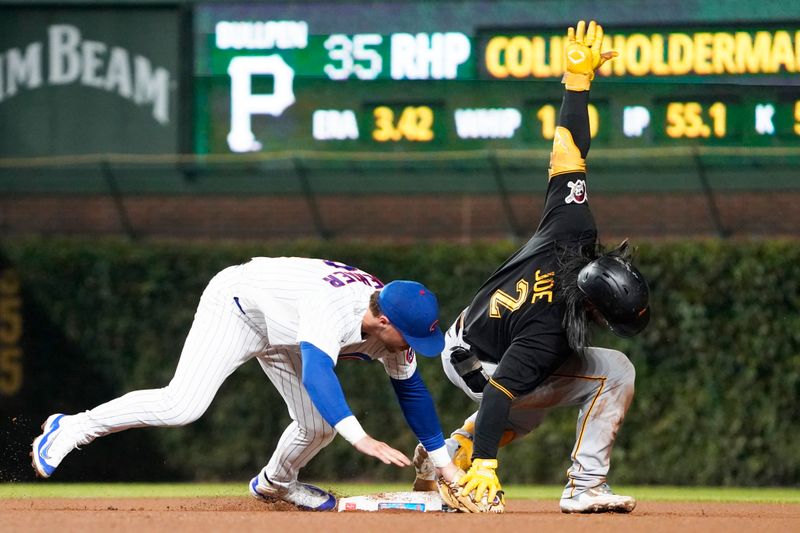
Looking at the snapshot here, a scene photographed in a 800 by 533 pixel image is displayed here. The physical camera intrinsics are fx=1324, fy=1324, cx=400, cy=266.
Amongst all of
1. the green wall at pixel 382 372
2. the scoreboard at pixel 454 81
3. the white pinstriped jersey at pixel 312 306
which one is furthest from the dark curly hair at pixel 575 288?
the scoreboard at pixel 454 81

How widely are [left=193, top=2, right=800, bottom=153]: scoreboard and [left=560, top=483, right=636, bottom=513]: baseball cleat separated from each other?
5.94 metres

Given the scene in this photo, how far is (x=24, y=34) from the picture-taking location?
43.8 feet

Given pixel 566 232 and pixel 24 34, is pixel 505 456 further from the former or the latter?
pixel 24 34

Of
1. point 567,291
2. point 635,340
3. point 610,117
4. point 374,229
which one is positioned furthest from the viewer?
point 374,229

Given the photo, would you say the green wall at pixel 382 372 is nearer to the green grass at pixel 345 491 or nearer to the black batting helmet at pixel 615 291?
the green grass at pixel 345 491

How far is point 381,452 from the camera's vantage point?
551 cm

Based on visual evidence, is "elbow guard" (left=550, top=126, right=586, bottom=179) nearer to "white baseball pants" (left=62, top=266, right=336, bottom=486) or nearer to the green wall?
"white baseball pants" (left=62, top=266, right=336, bottom=486)

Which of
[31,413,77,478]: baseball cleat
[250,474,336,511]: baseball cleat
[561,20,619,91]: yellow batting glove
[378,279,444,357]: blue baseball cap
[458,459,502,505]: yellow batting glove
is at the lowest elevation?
[250,474,336,511]: baseball cleat

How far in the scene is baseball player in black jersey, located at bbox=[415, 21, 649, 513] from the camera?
6.18m

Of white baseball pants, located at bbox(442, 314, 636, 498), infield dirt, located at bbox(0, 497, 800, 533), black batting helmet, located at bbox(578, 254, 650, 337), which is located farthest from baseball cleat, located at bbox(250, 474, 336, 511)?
black batting helmet, located at bbox(578, 254, 650, 337)

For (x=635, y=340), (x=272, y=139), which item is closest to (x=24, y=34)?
(x=272, y=139)

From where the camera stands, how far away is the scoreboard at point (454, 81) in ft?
38.0

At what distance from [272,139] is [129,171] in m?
1.49

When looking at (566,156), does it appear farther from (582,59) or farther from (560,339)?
(560,339)
